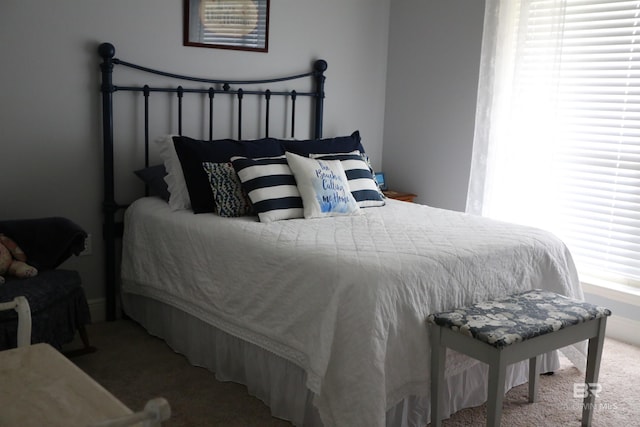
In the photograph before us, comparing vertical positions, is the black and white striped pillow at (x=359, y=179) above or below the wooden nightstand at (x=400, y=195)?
above

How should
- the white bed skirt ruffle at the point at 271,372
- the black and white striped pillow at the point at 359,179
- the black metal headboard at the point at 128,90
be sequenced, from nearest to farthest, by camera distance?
the white bed skirt ruffle at the point at 271,372 < the black metal headboard at the point at 128,90 < the black and white striped pillow at the point at 359,179

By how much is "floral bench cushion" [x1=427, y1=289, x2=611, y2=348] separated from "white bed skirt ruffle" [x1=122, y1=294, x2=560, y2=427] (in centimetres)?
35

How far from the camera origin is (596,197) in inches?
138

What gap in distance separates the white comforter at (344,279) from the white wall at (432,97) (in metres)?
1.02

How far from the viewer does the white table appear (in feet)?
3.34

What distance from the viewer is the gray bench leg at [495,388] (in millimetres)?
2045

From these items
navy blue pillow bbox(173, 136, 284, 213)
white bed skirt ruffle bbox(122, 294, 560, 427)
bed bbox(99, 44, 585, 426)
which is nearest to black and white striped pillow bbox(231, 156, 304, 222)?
bed bbox(99, 44, 585, 426)

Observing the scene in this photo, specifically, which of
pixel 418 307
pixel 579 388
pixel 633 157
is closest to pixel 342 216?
pixel 418 307

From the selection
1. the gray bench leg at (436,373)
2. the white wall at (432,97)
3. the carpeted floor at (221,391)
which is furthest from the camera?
the white wall at (432,97)

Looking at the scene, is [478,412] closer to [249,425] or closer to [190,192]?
[249,425]

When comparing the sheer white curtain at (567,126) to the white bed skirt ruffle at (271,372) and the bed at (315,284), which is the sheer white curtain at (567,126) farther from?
the white bed skirt ruffle at (271,372)

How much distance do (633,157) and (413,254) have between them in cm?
168

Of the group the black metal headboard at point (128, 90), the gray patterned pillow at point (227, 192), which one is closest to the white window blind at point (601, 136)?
the black metal headboard at point (128, 90)

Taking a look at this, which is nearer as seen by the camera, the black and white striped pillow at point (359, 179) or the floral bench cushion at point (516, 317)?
the floral bench cushion at point (516, 317)
